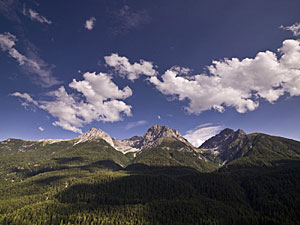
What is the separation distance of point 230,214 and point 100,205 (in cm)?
13632

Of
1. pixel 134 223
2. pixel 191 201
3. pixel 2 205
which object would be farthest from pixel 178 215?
pixel 2 205

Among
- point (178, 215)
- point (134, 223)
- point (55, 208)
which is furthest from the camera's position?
point (55, 208)

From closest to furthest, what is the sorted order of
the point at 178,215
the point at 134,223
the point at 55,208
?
1. the point at 134,223
2. the point at 178,215
3. the point at 55,208

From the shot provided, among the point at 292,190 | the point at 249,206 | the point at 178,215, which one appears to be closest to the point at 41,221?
the point at 178,215

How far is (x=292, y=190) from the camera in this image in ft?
642

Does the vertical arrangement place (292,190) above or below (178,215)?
above

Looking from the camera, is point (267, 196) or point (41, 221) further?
point (267, 196)

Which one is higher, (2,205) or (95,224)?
(2,205)

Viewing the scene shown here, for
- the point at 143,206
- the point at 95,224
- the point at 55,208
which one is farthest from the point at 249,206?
the point at 55,208

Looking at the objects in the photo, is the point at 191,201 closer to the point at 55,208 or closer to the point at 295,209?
the point at 295,209

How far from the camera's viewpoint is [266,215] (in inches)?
6560

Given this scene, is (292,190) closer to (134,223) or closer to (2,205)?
(134,223)

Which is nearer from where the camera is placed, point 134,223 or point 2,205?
point 134,223

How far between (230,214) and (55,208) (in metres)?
180
